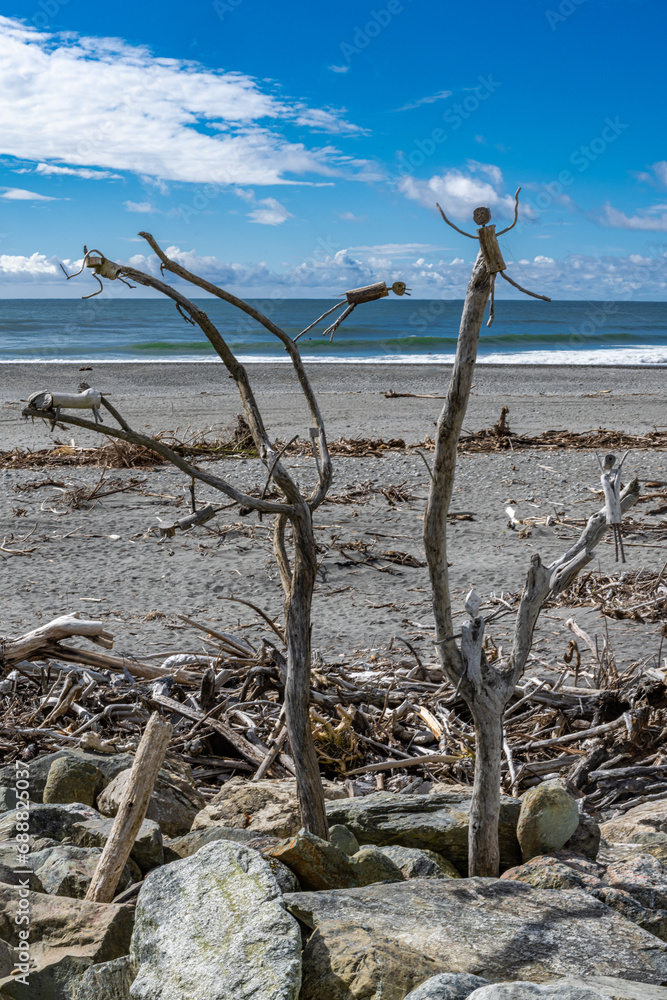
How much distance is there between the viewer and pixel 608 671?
12.7 feet

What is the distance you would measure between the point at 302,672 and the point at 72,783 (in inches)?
46.2

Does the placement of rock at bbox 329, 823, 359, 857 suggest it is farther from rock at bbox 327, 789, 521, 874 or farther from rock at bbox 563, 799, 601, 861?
rock at bbox 563, 799, 601, 861

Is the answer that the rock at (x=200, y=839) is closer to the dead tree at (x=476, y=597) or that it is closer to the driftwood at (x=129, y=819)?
the driftwood at (x=129, y=819)

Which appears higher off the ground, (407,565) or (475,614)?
(475,614)

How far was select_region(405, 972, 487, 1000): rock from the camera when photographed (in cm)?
147

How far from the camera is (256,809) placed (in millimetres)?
2617

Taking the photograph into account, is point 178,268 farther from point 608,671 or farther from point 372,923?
point 608,671

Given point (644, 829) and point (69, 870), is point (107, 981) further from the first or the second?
point (644, 829)

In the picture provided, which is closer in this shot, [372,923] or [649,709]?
[372,923]

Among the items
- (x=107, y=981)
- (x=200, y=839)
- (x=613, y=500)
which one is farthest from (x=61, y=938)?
(x=613, y=500)

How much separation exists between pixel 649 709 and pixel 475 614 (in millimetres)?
1770

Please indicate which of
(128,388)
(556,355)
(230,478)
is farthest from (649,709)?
(556,355)

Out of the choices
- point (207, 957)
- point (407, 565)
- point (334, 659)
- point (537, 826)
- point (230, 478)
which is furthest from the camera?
point (230, 478)

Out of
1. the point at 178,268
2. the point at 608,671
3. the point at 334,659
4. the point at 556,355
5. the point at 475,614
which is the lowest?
the point at 334,659
